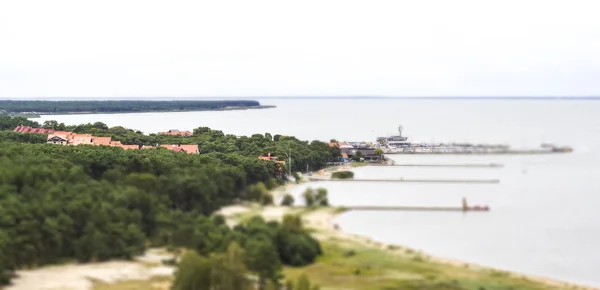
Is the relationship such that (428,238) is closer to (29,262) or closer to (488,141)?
(29,262)

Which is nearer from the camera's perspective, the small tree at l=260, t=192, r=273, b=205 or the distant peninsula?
the small tree at l=260, t=192, r=273, b=205

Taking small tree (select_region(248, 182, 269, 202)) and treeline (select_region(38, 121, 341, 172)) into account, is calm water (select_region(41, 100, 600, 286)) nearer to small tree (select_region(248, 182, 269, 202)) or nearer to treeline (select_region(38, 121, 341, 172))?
small tree (select_region(248, 182, 269, 202))

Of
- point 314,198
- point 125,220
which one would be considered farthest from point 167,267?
point 314,198

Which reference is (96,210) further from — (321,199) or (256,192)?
(321,199)

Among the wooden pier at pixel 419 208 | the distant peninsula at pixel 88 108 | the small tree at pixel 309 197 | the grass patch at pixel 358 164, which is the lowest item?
the grass patch at pixel 358 164

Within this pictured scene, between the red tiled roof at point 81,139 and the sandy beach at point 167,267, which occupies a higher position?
the red tiled roof at point 81,139

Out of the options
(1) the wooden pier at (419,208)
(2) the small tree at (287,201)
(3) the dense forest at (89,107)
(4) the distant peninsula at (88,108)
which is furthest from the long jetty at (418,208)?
(3) the dense forest at (89,107)

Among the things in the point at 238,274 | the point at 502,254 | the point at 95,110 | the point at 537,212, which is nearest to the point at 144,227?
the point at 238,274

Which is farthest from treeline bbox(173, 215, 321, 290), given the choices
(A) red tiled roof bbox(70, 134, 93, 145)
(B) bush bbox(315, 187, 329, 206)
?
(A) red tiled roof bbox(70, 134, 93, 145)

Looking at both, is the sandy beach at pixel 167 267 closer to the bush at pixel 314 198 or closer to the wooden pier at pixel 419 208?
the bush at pixel 314 198
